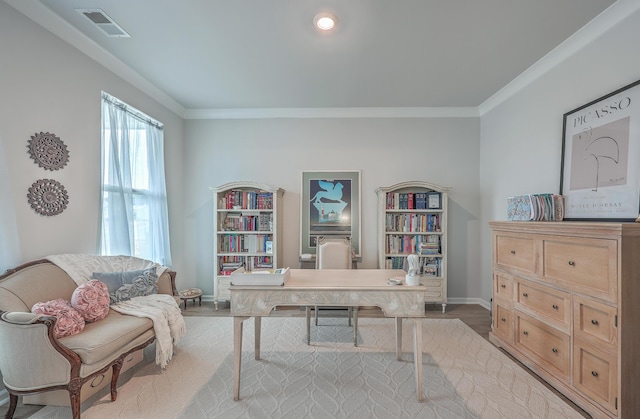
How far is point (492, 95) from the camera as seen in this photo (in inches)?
157

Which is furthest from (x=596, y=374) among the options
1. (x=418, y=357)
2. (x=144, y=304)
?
(x=144, y=304)

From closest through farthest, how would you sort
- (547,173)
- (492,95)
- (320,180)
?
(547,173) < (492,95) < (320,180)

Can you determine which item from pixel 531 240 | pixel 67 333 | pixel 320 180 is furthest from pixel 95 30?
pixel 531 240

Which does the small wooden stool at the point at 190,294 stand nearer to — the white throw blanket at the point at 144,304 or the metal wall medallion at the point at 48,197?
the white throw blanket at the point at 144,304

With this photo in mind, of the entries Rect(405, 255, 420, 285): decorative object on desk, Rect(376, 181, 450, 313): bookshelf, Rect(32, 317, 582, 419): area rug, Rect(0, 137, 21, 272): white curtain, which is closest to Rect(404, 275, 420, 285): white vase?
Rect(405, 255, 420, 285): decorative object on desk

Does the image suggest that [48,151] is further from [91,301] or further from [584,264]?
[584,264]

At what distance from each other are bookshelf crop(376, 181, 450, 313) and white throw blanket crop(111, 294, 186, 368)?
2.69m

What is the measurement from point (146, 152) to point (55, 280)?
6.35 ft

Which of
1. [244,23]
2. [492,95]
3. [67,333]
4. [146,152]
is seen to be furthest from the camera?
[492,95]

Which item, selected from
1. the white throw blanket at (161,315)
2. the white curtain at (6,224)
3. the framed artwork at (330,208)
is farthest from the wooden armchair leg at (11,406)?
the framed artwork at (330,208)

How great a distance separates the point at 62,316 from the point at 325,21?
2942mm

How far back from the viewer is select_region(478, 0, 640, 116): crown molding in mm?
2266

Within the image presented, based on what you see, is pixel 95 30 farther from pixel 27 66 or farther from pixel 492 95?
pixel 492 95

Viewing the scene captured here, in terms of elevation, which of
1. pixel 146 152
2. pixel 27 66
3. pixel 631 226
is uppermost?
pixel 27 66
